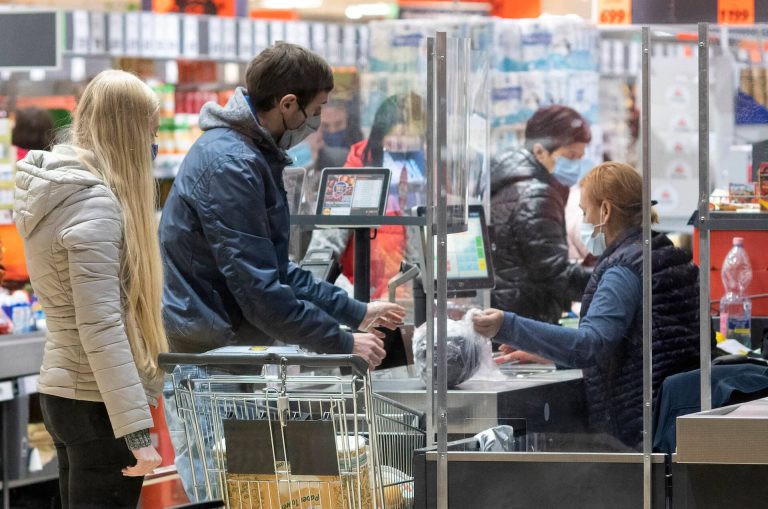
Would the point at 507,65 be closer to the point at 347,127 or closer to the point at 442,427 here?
the point at 347,127

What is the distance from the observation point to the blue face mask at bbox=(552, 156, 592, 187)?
121 inches

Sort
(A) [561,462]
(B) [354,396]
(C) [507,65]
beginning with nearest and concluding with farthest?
(B) [354,396] → (A) [561,462] → (C) [507,65]

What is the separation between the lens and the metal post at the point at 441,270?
2744 millimetres

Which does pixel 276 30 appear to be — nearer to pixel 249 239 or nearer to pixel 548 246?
pixel 548 246

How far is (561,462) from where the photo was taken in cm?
273

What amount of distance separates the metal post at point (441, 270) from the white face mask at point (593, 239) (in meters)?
0.35

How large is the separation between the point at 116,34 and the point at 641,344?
15.7 feet

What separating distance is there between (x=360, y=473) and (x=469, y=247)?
72cm

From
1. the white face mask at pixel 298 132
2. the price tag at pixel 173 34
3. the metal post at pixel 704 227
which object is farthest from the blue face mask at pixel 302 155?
the price tag at pixel 173 34

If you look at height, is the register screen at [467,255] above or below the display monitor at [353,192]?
below

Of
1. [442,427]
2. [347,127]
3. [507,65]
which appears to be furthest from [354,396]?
[507,65]

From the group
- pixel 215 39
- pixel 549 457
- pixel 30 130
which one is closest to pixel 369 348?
pixel 549 457

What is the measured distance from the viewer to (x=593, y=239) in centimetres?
286

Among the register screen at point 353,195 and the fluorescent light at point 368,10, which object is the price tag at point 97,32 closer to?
the fluorescent light at point 368,10
